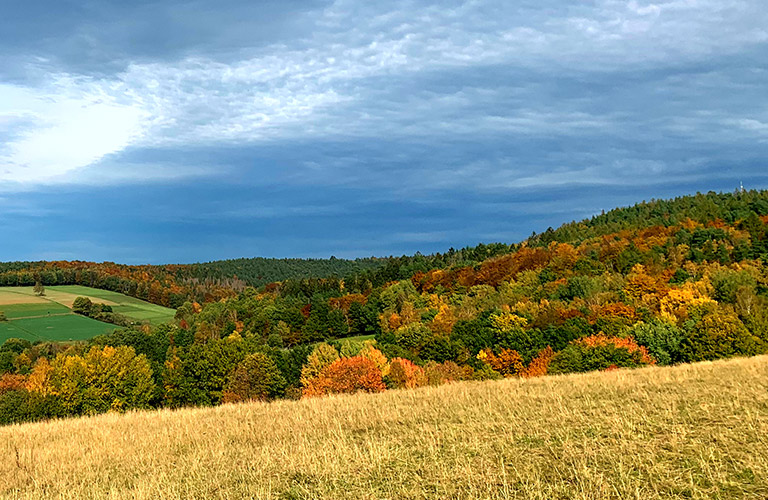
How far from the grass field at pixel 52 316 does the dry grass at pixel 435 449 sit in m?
144

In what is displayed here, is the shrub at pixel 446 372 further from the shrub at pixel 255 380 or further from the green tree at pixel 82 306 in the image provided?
the green tree at pixel 82 306

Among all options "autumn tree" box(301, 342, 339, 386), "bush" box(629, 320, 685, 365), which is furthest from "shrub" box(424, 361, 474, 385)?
"bush" box(629, 320, 685, 365)

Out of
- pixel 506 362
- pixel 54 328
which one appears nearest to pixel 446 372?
pixel 506 362

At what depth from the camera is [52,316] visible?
163 m

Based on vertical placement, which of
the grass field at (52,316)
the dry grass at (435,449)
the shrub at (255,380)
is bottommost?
the shrub at (255,380)

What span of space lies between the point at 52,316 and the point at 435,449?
180299 millimetres

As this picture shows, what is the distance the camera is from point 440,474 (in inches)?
433

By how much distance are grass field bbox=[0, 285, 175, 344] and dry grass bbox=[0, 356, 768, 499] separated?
14440cm

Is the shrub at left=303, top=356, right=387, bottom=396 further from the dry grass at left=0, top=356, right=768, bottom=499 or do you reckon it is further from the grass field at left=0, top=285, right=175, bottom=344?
the grass field at left=0, top=285, right=175, bottom=344

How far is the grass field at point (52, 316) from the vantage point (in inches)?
5694

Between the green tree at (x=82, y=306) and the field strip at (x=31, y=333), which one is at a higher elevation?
the green tree at (x=82, y=306)

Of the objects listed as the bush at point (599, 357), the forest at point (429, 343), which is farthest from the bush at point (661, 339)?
the bush at point (599, 357)

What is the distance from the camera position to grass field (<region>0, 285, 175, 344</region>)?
144625 millimetres

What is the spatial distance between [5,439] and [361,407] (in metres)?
12.2
